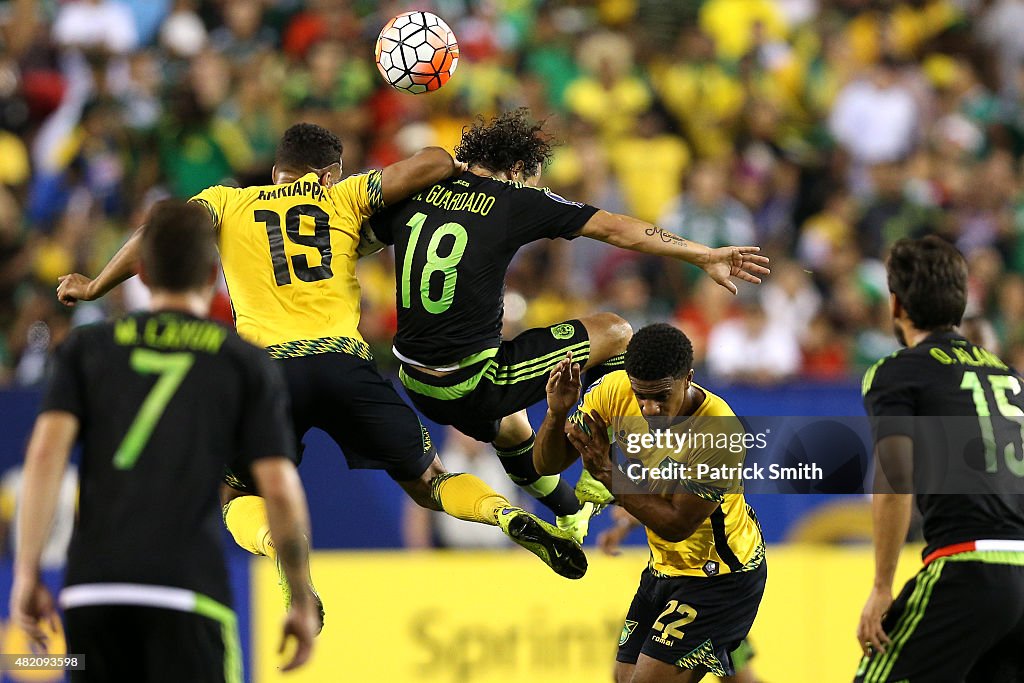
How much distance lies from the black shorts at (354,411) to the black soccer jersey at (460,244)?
431mm

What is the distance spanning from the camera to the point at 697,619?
8172mm

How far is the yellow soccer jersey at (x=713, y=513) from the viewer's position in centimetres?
802

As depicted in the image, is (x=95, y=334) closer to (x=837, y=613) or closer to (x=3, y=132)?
(x=837, y=613)

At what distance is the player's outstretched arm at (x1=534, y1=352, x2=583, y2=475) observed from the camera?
7617 millimetres

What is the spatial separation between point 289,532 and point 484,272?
3.11m

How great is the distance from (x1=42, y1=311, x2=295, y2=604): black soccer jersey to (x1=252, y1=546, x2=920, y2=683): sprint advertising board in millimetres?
6754

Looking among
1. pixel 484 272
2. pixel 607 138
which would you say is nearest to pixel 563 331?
pixel 484 272

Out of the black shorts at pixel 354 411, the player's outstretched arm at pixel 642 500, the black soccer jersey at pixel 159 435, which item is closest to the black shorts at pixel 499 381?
the black shorts at pixel 354 411

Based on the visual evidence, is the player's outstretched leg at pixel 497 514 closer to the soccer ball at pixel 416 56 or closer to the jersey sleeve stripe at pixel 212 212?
the jersey sleeve stripe at pixel 212 212

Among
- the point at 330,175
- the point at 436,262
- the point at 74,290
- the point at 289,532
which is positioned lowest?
the point at 289,532

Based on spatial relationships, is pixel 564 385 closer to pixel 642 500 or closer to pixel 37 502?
pixel 642 500

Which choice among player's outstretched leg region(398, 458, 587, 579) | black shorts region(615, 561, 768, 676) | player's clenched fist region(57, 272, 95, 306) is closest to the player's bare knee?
player's outstretched leg region(398, 458, 587, 579)

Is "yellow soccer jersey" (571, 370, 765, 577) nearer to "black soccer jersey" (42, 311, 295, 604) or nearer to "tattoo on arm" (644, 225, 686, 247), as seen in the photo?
"tattoo on arm" (644, 225, 686, 247)

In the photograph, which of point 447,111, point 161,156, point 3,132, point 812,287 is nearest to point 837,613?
point 812,287
